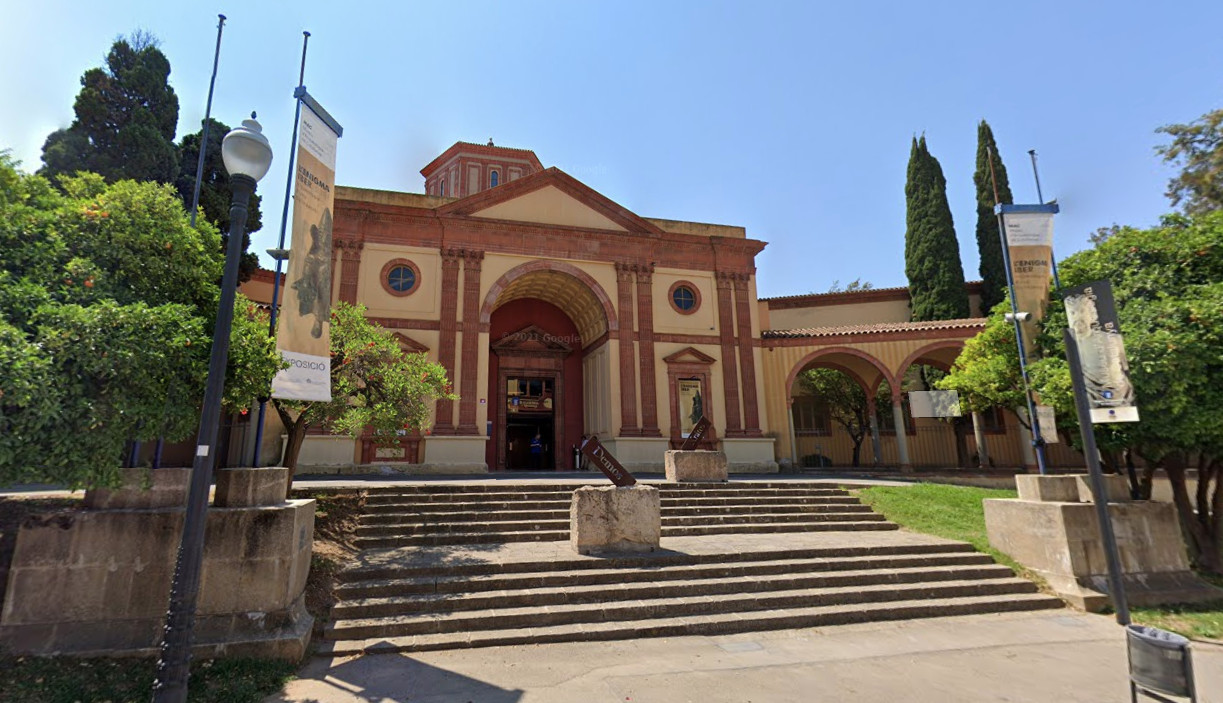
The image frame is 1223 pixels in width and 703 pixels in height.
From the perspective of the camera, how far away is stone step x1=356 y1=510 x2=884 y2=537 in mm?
9242

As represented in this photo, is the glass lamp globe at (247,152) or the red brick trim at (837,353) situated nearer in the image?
the glass lamp globe at (247,152)

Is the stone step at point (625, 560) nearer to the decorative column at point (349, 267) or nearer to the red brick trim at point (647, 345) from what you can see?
the red brick trim at point (647, 345)

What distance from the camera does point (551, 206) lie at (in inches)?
808

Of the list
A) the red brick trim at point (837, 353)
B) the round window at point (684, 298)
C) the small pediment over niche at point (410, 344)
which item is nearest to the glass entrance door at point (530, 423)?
the small pediment over niche at point (410, 344)

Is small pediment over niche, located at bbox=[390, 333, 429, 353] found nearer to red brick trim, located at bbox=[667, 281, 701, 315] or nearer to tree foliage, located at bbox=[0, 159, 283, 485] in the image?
red brick trim, located at bbox=[667, 281, 701, 315]

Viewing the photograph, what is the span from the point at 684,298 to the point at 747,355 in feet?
10.7

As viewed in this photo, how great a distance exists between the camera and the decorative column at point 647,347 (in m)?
19.6

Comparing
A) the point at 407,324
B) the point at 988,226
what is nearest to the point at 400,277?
the point at 407,324

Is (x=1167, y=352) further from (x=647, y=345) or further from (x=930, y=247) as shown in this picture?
(x=930, y=247)

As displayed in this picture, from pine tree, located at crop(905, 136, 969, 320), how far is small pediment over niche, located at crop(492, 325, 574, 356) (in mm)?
17495

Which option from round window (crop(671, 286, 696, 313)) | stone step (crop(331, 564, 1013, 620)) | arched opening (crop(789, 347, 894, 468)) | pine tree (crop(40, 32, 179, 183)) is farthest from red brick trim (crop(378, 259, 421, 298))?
arched opening (crop(789, 347, 894, 468))

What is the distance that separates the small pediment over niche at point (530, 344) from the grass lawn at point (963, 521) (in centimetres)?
1246

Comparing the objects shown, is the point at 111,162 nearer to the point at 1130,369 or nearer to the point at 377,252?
the point at 377,252

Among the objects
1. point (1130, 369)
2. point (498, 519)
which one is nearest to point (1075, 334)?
point (1130, 369)
